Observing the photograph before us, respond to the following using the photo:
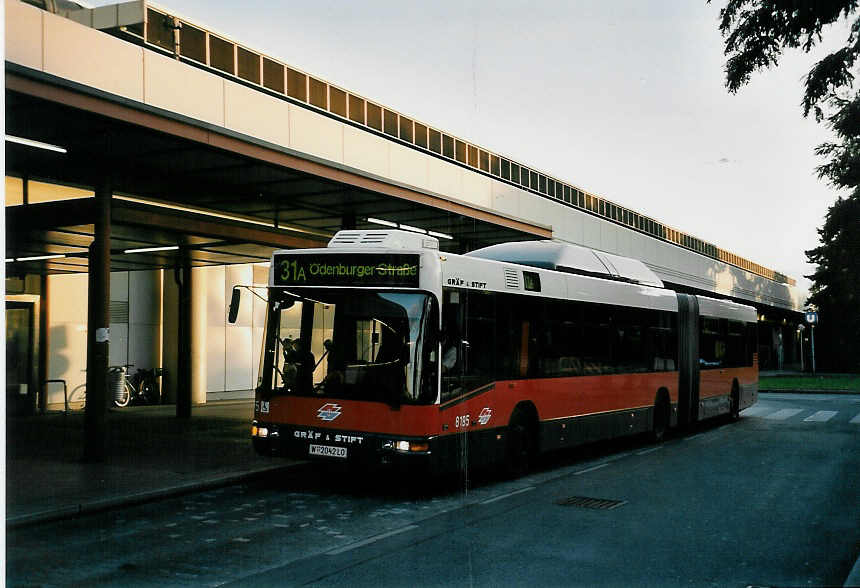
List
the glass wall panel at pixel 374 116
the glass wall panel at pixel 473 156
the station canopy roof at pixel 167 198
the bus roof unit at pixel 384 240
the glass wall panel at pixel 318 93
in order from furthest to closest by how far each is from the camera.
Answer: the glass wall panel at pixel 473 156 < the glass wall panel at pixel 374 116 < the glass wall panel at pixel 318 93 < the bus roof unit at pixel 384 240 < the station canopy roof at pixel 167 198

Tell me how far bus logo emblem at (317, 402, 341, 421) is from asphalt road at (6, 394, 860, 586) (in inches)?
35.9

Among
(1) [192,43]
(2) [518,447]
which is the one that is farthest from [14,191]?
(2) [518,447]

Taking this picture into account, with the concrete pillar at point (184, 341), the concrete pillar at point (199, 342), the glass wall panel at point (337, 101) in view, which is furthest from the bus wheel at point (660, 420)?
the glass wall panel at point (337, 101)

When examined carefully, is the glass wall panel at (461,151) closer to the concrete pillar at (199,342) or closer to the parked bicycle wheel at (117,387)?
→ the concrete pillar at (199,342)

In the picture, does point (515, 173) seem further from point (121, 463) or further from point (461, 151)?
point (121, 463)

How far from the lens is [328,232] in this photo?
782 inches

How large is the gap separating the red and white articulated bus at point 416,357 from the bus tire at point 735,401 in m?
9.15

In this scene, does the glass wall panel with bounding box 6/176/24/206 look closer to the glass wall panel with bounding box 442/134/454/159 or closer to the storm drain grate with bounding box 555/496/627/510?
the storm drain grate with bounding box 555/496/627/510

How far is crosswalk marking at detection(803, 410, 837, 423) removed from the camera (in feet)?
70.8

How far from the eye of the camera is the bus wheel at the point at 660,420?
16688mm

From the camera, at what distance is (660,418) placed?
1695cm

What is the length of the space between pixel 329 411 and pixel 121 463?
3.95 m

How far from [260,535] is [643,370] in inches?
373

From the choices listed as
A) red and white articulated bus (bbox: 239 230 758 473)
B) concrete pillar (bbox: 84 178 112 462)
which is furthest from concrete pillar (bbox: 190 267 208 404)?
red and white articulated bus (bbox: 239 230 758 473)
